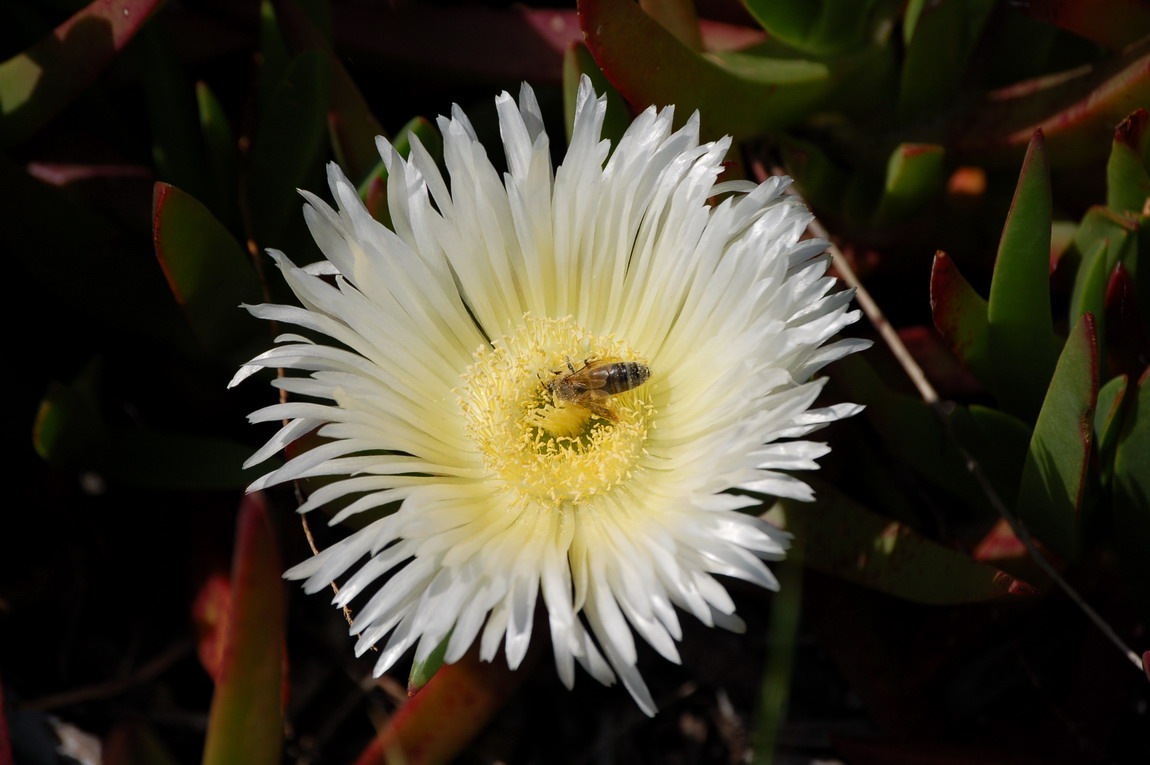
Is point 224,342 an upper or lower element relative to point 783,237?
upper

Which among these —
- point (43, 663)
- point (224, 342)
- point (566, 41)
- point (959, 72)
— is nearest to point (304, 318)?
point (224, 342)

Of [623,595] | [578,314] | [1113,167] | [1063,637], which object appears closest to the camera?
[623,595]

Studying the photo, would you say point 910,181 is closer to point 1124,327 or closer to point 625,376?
point 1124,327

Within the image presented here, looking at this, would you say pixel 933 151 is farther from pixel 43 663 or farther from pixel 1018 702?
pixel 43 663

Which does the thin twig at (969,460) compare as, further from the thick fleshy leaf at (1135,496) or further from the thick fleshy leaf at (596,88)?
the thick fleshy leaf at (596,88)

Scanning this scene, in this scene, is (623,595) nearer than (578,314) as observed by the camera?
Yes

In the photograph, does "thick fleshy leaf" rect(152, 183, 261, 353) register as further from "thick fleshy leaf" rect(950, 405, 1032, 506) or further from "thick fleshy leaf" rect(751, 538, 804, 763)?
"thick fleshy leaf" rect(950, 405, 1032, 506)

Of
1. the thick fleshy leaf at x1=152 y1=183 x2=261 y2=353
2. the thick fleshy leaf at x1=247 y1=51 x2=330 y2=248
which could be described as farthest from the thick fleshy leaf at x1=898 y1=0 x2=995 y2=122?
the thick fleshy leaf at x1=152 y1=183 x2=261 y2=353
